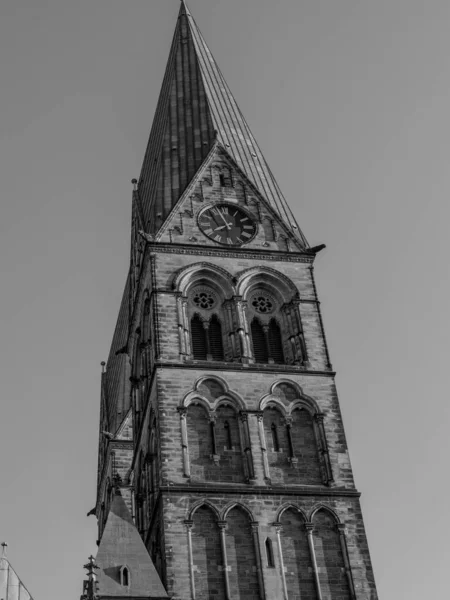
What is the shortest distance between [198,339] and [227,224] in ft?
17.6

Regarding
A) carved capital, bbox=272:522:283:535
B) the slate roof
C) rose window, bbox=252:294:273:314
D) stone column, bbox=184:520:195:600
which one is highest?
the slate roof

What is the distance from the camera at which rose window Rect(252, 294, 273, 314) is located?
3844 cm

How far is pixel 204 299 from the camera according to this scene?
125 feet

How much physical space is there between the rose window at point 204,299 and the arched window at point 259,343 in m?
1.63

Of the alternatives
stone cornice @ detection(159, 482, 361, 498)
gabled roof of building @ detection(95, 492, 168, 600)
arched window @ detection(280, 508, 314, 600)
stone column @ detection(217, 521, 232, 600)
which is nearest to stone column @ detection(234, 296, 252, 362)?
stone cornice @ detection(159, 482, 361, 498)

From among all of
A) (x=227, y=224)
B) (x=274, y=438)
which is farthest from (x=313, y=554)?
(x=227, y=224)

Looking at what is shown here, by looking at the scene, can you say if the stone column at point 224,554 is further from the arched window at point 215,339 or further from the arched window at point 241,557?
the arched window at point 215,339

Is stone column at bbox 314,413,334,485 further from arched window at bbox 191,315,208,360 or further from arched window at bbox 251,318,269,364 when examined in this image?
arched window at bbox 191,315,208,360

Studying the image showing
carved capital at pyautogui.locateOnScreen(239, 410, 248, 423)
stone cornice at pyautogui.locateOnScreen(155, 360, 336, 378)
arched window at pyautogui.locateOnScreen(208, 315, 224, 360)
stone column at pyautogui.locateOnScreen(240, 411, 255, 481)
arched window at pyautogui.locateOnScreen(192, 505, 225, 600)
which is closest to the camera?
arched window at pyautogui.locateOnScreen(192, 505, 225, 600)

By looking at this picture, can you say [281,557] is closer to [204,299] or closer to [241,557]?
[241,557]

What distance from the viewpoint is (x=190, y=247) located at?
3888 centimetres

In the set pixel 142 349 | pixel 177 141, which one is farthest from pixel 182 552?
pixel 177 141

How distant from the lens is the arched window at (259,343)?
3703 centimetres

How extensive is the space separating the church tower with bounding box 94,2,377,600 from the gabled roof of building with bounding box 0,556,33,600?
408cm
